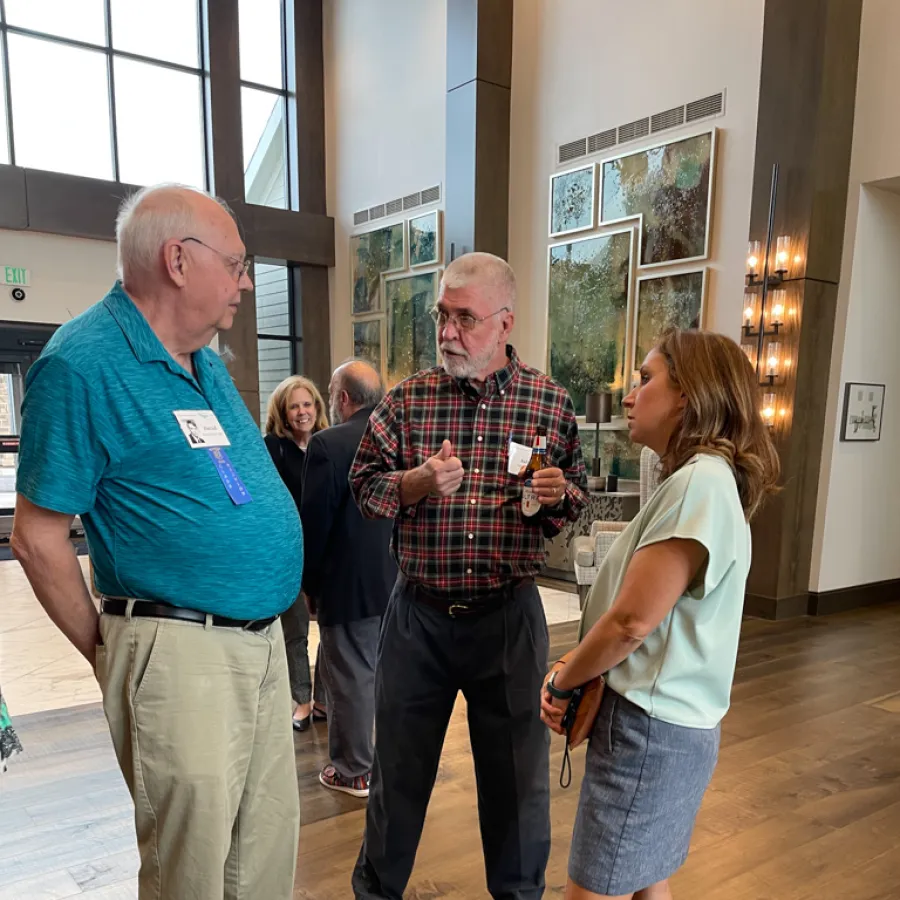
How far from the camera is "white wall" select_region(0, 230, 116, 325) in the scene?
848 cm

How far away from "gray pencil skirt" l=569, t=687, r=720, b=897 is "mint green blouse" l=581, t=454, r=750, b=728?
0.05 meters

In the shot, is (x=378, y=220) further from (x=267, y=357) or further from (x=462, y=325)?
(x=462, y=325)

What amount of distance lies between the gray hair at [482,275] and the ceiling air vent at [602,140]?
5511 mm

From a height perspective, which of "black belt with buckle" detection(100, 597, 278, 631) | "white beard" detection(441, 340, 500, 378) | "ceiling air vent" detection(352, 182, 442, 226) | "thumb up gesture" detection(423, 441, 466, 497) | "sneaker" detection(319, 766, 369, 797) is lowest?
"sneaker" detection(319, 766, 369, 797)

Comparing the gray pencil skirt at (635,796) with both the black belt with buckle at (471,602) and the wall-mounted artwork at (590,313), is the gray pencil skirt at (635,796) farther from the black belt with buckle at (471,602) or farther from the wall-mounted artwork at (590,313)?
the wall-mounted artwork at (590,313)

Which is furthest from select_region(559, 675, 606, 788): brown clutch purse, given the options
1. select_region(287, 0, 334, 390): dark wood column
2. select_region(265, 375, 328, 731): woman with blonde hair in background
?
select_region(287, 0, 334, 390): dark wood column

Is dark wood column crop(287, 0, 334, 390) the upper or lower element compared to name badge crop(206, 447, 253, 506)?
upper

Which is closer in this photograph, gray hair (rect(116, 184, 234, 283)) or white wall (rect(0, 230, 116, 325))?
gray hair (rect(116, 184, 234, 283))

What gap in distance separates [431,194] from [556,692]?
8.06 m

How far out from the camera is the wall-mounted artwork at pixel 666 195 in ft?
19.3

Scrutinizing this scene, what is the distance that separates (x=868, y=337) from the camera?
18.0 ft

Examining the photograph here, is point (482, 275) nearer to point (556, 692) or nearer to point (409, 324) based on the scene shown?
point (556, 692)

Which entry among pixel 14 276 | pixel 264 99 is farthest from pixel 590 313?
pixel 14 276

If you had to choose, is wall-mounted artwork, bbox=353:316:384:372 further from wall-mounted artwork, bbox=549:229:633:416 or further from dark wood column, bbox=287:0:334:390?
wall-mounted artwork, bbox=549:229:633:416
